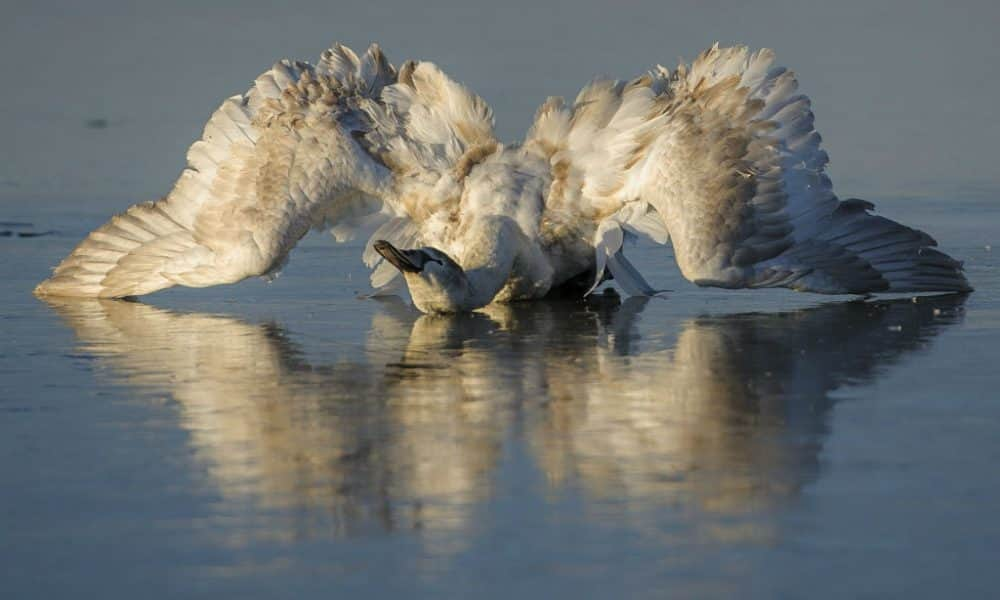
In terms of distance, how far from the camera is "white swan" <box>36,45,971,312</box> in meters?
9.91

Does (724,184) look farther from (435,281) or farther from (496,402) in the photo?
(496,402)

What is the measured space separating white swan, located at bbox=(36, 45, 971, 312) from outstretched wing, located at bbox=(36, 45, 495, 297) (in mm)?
13

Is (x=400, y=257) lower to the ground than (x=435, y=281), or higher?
higher

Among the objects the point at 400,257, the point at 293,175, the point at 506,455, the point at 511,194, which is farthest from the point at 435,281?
the point at 506,455

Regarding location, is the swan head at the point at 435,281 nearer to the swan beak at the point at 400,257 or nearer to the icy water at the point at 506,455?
the swan beak at the point at 400,257

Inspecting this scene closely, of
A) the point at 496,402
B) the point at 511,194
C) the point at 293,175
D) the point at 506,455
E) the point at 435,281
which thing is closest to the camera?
the point at 506,455

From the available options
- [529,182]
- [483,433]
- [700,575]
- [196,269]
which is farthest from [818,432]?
[196,269]

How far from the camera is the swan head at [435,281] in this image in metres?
9.40

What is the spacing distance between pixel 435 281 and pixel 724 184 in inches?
68.8

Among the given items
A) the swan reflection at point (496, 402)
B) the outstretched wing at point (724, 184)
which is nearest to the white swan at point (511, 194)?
the outstretched wing at point (724, 184)

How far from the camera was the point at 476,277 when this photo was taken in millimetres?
9914

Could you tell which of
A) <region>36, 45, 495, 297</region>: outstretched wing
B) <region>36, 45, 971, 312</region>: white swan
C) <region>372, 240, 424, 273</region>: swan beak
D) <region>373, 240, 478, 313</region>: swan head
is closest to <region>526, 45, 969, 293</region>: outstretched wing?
<region>36, 45, 971, 312</region>: white swan

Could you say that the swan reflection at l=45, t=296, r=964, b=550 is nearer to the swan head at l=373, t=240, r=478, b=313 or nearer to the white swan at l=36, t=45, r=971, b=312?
the swan head at l=373, t=240, r=478, b=313

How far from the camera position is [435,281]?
9500 millimetres
